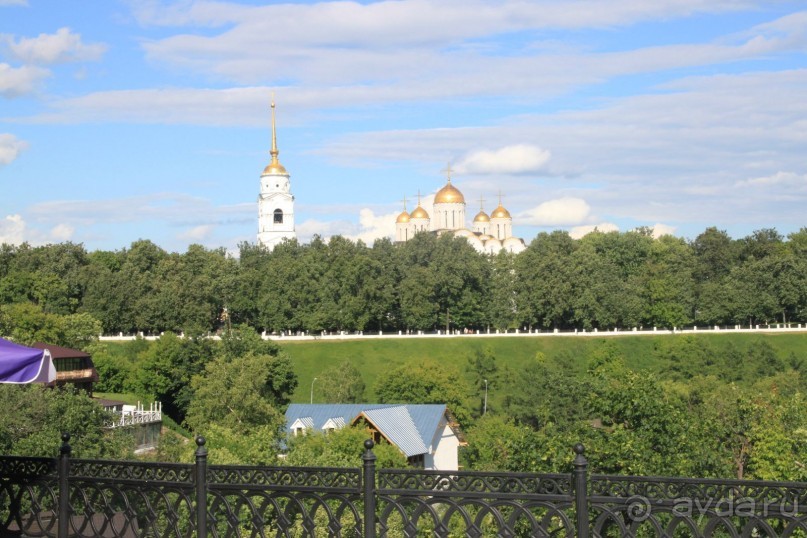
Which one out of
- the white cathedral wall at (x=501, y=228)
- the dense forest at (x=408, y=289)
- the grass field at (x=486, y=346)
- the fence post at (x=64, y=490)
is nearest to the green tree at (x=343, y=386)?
the grass field at (x=486, y=346)

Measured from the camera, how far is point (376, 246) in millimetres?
85250

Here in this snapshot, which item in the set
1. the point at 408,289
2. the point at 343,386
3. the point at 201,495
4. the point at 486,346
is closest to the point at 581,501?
the point at 201,495

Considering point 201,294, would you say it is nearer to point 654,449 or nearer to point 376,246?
point 376,246

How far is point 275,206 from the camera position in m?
110

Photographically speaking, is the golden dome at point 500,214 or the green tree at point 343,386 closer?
the green tree at point 343,386

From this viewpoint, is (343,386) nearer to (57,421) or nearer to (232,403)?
(232,403)

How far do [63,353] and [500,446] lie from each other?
2104cm

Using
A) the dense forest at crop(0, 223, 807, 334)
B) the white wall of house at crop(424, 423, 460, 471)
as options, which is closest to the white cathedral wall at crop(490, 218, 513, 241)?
the dense forest at crop(0, 223, 807, 334)

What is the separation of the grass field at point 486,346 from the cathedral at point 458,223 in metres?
34.6

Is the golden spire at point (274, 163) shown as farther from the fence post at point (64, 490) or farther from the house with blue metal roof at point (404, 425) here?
the fence post at point (64, 490)

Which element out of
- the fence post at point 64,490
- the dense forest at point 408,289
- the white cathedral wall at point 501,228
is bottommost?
the fence post at point 64,490

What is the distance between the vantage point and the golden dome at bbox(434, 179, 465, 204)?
4311 inches

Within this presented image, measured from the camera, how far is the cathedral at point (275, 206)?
110 m

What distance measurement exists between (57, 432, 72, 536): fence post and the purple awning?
80 centimetres
